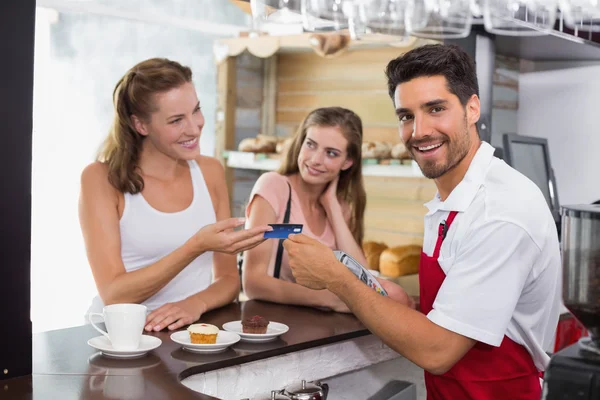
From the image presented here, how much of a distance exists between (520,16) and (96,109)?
272cm

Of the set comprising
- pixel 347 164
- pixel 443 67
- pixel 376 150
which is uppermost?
pixel 443 67

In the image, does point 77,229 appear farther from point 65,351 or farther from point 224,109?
point 65,351

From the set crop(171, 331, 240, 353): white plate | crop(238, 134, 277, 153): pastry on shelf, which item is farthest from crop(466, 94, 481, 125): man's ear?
crop(238, 134, 277, 153): pastry on shelf

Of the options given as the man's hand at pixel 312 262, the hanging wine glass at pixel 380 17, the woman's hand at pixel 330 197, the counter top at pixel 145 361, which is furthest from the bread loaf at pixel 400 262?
the man's hand at pixel 312 262

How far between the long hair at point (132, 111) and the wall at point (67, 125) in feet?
5.81

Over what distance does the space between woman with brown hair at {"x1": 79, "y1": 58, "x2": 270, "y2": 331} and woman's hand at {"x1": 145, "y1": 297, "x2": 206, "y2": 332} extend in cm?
2

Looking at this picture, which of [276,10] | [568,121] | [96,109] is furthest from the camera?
[96,109]

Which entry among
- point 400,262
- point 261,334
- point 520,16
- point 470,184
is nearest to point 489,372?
point 470,184

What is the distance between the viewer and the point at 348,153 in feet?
10.3

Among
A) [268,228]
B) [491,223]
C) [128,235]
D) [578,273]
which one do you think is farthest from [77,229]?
[578,273]

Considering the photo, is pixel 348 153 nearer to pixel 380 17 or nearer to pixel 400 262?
pixel 380 17

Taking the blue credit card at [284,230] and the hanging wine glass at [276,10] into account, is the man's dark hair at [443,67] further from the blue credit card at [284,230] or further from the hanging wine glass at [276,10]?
the hanging wine glass at [276,10]

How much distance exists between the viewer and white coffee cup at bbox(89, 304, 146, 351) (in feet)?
6.10

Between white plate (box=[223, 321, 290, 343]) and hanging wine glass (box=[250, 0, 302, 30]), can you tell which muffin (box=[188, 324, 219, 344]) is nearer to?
white plate (box=[223, 321, 290, 343])
